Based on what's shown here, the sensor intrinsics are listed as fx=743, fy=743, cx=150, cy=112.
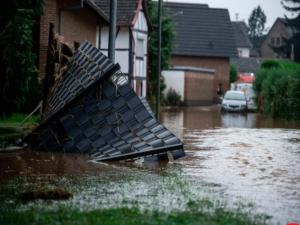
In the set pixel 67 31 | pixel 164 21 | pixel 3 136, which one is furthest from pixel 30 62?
pixel 164 21

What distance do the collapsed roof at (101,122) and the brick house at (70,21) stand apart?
26.3 ft

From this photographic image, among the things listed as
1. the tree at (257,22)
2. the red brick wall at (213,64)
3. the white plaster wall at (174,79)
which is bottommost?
the white plaster wall at (174,79)

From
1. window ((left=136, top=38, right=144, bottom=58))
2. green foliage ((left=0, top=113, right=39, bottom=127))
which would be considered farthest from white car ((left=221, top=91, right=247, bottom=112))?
green foliage ((left=0, top=113, right=39, bottom=127))

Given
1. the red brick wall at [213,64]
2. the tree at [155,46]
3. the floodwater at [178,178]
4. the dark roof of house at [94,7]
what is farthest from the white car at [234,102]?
the floodwater at [178,178]

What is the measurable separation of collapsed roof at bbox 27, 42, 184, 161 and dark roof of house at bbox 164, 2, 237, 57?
185 ft

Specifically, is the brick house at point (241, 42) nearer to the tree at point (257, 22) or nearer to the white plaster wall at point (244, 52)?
the white plaster wall at point (244, 52)

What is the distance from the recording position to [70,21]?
98.2 ft

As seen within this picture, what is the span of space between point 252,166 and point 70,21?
1571 centimetres

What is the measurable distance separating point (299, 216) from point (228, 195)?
5.82 feet

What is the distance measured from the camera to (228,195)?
1131 cm

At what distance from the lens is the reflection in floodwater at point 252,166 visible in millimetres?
11094

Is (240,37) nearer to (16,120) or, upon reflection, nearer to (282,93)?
(282,93)

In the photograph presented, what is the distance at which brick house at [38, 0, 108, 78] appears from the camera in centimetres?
2736

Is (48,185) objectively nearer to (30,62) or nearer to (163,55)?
(30,62)
